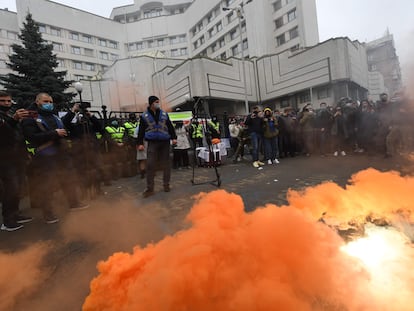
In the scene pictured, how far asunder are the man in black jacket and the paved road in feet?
0.83

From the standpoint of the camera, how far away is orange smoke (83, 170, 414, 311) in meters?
1.77

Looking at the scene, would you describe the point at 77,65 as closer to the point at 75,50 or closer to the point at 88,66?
the point at 88,66

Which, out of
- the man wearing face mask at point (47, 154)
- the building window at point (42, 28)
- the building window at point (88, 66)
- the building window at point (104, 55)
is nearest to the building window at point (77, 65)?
the building window at point (88, 66)

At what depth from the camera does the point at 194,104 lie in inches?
260

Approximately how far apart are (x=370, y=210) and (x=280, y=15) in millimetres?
38535

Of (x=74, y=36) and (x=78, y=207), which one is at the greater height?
(x=74, y=36)

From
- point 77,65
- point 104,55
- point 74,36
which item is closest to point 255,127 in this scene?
point 77,65

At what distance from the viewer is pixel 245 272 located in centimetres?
193

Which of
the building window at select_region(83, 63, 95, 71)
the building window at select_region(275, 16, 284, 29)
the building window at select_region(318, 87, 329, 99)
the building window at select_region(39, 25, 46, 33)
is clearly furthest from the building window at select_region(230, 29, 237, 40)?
the building window at select_region(39, 25, 46, 33)

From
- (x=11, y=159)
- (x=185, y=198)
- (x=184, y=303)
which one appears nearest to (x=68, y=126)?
(x=11, y=159)

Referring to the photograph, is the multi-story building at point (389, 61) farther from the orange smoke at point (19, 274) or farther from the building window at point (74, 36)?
the building window at point (74, 36)

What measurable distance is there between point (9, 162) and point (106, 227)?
1.73m

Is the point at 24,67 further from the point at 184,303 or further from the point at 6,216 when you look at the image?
the point at 184,303

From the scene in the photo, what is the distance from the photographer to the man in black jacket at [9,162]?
4.10m
